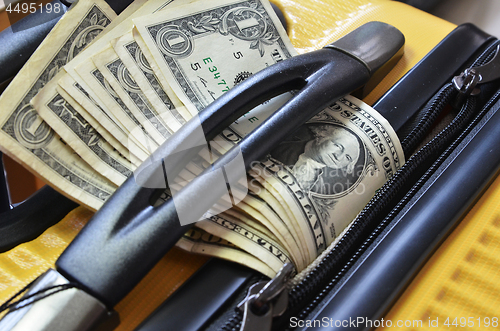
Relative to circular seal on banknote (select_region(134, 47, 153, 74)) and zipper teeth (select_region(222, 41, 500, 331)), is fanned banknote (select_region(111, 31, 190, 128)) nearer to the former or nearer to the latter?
circular seal on banknote (select_region(134, 47, 153, 74))

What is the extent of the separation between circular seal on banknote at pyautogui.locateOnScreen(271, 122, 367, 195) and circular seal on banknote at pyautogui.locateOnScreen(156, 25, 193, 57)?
0.19m

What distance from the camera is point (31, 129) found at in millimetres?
430

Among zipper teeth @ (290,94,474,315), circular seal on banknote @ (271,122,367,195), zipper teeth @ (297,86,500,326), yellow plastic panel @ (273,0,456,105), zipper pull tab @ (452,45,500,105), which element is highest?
yellow plastic panel @ (273,0,456,105)

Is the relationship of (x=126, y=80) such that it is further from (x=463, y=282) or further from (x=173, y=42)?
(x=463, y=282)

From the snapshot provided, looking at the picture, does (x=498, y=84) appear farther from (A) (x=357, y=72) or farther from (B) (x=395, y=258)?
(B) (x=395, y=258)

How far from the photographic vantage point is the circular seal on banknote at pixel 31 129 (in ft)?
1.37

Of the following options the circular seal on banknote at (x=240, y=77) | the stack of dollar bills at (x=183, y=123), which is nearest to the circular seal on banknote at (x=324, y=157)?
the stack of dollar bills at (x=183, y=123)

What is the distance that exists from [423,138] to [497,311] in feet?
0.71

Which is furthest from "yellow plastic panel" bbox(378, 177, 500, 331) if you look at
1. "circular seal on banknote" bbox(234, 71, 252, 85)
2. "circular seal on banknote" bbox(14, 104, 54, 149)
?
"circular seal on banknote" bbox(14, 104, 54, 149)

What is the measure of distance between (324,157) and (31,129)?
347 mm

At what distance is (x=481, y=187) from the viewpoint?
386 mm

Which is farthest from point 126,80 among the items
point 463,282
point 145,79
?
point 463,282

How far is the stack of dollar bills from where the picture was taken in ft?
1.25

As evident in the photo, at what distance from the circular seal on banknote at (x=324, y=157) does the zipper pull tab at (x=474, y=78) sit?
0.53 feet
